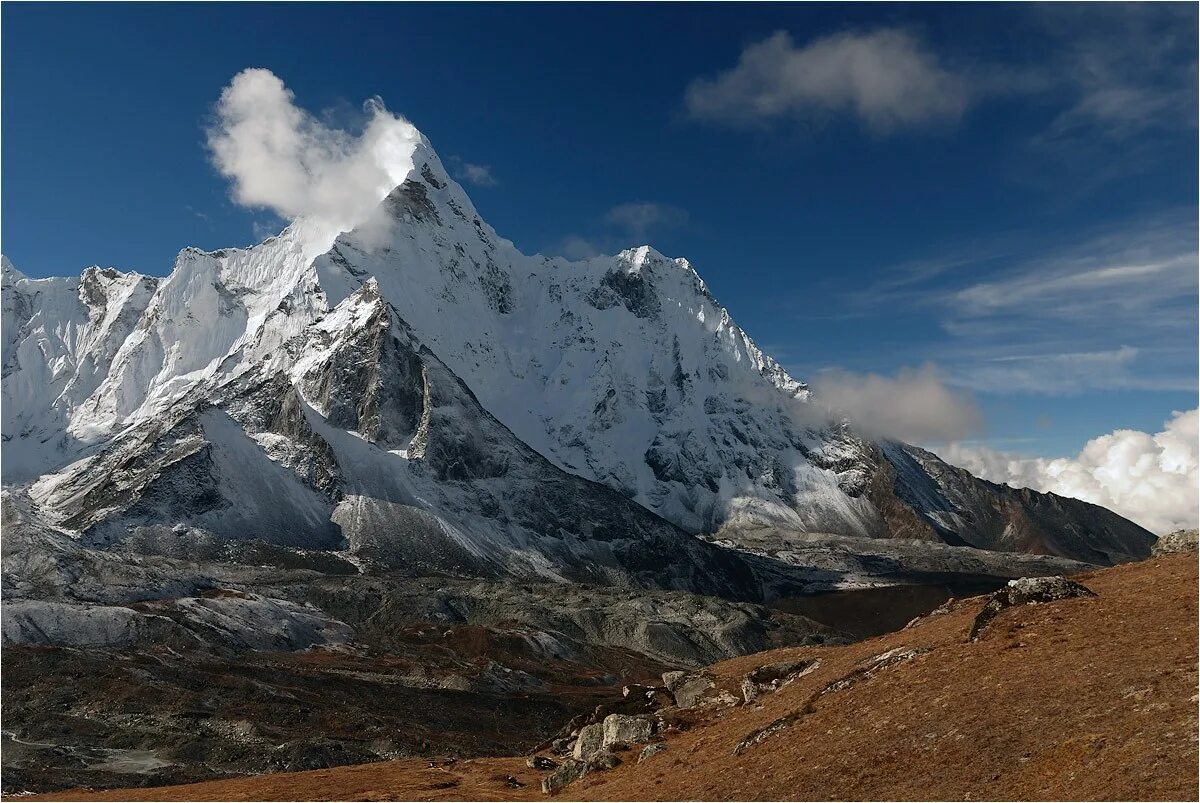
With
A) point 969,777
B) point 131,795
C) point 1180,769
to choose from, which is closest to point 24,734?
point 131,795

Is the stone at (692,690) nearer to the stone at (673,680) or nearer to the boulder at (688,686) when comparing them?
the boulder at (688,686)

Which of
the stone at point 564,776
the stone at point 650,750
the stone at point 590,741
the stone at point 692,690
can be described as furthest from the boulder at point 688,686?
the stone at point 564,776

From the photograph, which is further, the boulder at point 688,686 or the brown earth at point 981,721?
the boulder at point 688,686

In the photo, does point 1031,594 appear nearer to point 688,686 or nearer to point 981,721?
point 981,721

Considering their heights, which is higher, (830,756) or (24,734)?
(24,734)

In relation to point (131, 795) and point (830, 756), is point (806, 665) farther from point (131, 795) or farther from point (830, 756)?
point (131, 795)

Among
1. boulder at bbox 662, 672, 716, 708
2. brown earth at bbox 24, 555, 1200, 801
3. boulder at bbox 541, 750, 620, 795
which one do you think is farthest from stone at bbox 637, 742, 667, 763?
boulder at bbox 662, 672, 716, 708

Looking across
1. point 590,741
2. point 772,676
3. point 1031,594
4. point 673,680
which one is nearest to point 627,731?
point 590,741
